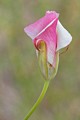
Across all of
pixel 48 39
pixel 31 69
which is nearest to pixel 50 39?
pixel 48 39

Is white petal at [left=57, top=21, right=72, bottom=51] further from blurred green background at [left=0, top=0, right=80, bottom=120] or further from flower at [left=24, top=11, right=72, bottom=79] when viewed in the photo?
blurred green background at [left=0, top=0, right=80, bottom=120]

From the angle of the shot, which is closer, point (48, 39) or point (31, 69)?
point (48, 39)

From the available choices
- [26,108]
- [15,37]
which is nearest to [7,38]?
[15,37]

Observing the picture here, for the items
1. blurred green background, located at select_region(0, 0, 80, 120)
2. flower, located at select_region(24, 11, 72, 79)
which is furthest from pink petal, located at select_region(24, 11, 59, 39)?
blurred green background, located at select_region(0, 0, 80, 120)

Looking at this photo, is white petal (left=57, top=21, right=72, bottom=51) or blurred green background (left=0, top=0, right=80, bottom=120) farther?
blurred green background (left=0, top=0, right=80, bottom=120)

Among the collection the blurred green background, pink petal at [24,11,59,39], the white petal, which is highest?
pink petal at [24,11,59,39]

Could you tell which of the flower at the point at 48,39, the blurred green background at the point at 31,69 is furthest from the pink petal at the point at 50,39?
the blurred green background at the point at 31,69

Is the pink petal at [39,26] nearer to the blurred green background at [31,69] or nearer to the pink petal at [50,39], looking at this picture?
the pink petal at [50,39]

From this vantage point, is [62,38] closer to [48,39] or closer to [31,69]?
[48,39]

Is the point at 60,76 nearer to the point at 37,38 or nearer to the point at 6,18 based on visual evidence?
the point at 6,18
